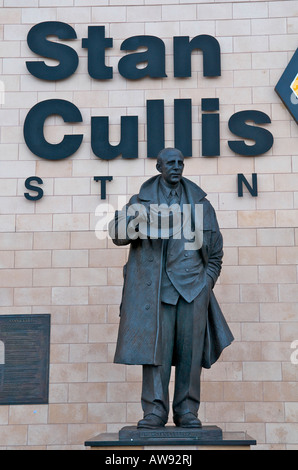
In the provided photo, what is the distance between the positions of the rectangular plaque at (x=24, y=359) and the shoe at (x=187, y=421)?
2.41 m

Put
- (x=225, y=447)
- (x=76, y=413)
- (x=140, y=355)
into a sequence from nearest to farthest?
(x=225, y=447) → (x=140, y=355) → (x=76, y=413)

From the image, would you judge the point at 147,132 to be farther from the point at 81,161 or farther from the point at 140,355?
the point at 140,355

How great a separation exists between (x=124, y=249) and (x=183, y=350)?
248 cm

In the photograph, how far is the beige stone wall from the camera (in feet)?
24.2

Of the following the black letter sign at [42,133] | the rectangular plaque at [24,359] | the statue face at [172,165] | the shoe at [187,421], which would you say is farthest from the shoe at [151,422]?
the black letter sign at [42,133]

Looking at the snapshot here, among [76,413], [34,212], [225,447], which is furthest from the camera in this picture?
[34,212]

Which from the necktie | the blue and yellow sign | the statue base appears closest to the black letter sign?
the blue and yellow sign

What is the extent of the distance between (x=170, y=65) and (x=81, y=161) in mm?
1308

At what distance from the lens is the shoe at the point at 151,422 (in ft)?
17.0

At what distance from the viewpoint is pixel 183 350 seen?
213 inches

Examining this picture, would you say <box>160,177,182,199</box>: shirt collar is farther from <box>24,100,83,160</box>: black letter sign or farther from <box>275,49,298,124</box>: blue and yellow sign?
<box>275,49,298,124</box>: blue and yellow sign

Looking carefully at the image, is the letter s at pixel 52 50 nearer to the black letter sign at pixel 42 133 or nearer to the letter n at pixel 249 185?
the black letter sign at pixel 42 133

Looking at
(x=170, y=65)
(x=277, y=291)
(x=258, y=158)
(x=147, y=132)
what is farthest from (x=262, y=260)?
(x=170, y=65)

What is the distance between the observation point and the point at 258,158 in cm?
796
